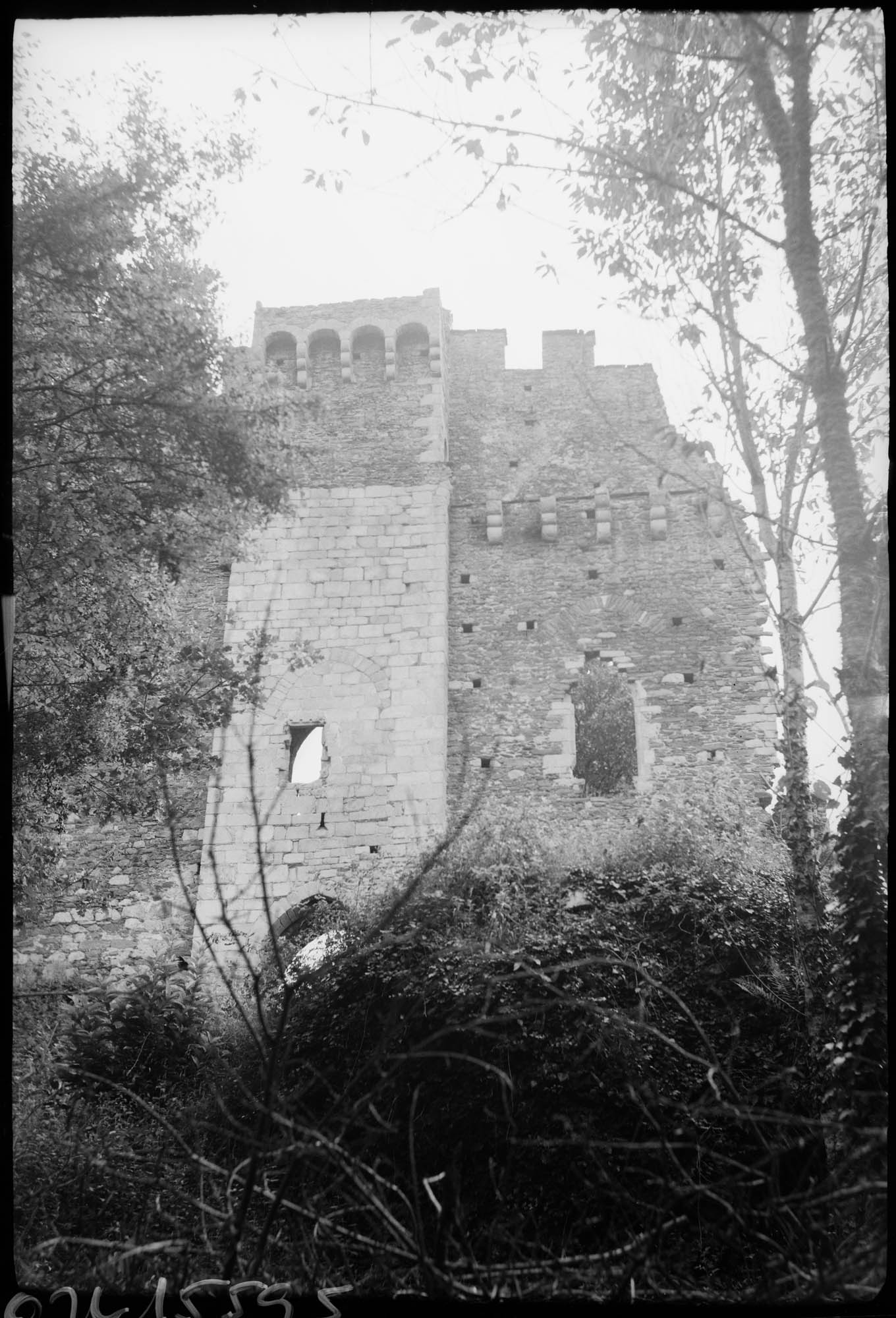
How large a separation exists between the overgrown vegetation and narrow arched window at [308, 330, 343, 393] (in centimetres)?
380

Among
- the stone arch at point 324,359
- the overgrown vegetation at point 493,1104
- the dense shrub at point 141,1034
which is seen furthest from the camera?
the stone arch at point 324,359

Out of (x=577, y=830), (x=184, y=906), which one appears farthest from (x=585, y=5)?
(x=184, y=906)

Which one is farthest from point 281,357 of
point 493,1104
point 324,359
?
point 493,1104

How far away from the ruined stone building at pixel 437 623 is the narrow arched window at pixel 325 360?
27 mm

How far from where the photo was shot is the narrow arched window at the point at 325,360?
722 centimetres

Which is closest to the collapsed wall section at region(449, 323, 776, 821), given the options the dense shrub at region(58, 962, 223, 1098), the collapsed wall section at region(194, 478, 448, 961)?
the collapsed wall section at region(194, 478, 448, 961)

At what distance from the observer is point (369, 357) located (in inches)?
327

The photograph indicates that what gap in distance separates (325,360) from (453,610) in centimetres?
222

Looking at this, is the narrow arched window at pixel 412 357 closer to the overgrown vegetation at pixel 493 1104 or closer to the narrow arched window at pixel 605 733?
the narrow arched window at pixel 605 733

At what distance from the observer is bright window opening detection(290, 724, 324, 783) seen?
19.7ft

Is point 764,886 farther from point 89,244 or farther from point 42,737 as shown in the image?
point 89,244

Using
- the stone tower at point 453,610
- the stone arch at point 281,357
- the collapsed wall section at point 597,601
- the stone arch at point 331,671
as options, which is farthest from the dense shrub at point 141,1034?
the stone arch at point 281,357

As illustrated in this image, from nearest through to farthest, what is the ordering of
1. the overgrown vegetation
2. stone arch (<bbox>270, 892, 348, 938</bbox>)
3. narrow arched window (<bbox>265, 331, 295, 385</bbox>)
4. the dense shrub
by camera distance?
the overgrown vegetation
the dense shrub
stone arch (<bbox>270, 892, 348, 938</bbox>)
narrow arched window (<bbox>265, 331, 295, 385</bbox>)

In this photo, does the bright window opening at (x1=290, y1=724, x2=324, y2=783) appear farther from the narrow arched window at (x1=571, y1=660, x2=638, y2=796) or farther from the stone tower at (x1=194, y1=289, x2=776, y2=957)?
the narrow arched window at (x1=571, y1=660, x2=638, y2=796)
